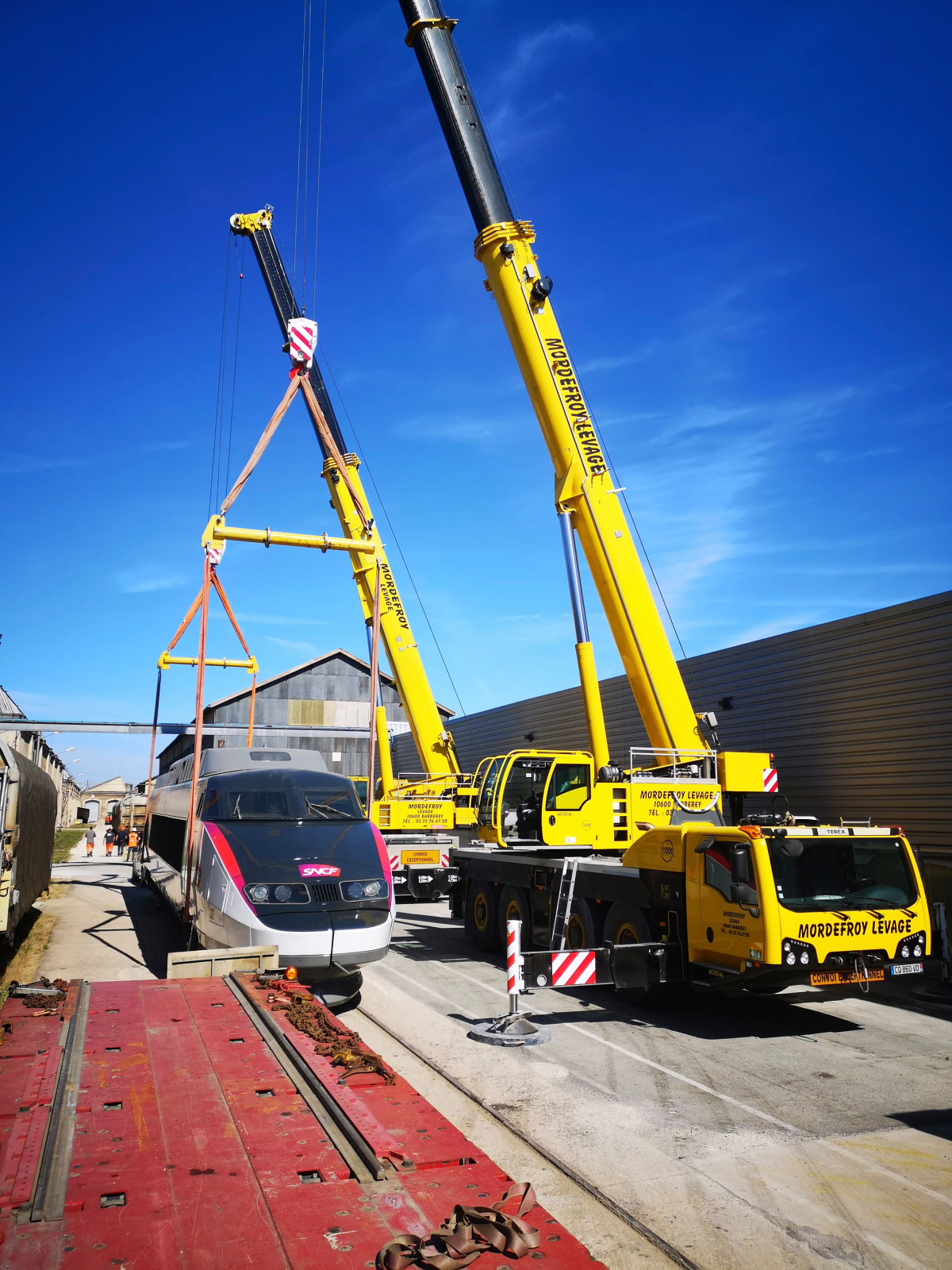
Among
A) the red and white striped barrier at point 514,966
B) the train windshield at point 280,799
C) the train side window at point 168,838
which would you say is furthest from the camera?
the train side window at point 168,838

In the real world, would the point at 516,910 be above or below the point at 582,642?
below

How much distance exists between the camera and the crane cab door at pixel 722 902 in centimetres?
790

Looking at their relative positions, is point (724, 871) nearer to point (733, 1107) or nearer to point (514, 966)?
point (514, 966)

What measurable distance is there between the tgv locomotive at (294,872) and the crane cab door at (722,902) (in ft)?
9.84

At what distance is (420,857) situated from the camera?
54.3 feet

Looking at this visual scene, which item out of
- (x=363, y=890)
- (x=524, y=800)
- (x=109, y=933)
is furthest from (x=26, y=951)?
(x=524, y=800)

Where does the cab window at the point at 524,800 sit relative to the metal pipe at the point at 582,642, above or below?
below

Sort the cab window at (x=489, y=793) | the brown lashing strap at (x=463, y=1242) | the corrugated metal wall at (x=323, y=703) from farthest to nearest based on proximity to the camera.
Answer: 1. the corrugated metal wall at (x=323, y=703)
2. the cab window at (x=489, y=793)
3. the brown lashing strap at (x=463, y=1242)

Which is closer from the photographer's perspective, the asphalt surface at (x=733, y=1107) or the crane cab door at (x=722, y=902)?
the asphalt surface at (x=733, y=1107)

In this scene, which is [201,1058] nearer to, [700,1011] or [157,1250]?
[157,1250]

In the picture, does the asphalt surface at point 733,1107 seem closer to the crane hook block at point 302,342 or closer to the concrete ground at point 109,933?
the concrete ground at point 109,933

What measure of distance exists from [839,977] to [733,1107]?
7.26 feet

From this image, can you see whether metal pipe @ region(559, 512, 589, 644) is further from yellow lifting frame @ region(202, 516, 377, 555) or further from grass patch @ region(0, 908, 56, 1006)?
grass patch @ region(0, 908, 56, 1006)

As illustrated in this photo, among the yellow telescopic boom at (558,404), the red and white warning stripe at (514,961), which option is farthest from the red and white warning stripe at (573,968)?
the yellow telescopic boom at (558,404)
